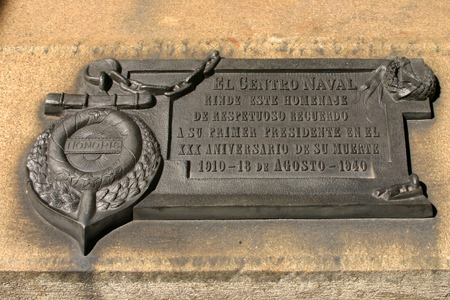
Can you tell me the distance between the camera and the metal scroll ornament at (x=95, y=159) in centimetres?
264

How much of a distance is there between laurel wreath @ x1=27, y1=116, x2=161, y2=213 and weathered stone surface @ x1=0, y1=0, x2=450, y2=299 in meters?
0.22

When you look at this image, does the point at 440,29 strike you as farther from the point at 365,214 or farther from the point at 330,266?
the point at 330,266

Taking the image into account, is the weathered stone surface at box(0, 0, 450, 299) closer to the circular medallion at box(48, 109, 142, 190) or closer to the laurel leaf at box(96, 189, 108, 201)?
the laurel leaf at box(96, 189, 108, 201)

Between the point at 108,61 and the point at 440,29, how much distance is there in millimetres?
3277

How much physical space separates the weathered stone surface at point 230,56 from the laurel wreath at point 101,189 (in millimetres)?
224

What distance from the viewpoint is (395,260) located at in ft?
8.55

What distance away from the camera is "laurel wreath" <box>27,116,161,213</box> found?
266 centimetres

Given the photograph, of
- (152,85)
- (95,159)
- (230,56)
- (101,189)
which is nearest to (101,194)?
(101,189)

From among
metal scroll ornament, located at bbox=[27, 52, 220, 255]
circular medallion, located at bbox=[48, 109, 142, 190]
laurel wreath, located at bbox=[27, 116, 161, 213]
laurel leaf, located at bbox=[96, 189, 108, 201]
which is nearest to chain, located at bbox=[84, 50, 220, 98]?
metal scroll ornament, located at bbox=[27, 52, 220, 255]

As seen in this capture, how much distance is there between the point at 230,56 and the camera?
3502 millimetres

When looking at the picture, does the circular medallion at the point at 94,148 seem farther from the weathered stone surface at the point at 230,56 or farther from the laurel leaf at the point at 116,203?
the weathered stone surface at the point at 230,56

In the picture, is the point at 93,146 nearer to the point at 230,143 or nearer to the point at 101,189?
the point at 101,189

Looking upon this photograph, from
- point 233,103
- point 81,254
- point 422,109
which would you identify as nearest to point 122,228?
point 81,254

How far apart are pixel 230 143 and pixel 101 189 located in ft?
3.46
